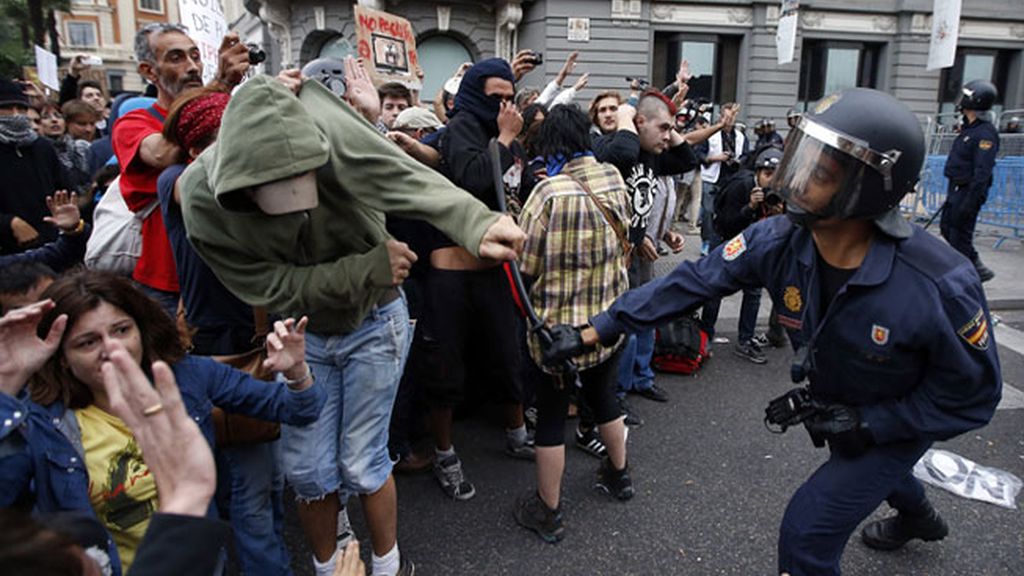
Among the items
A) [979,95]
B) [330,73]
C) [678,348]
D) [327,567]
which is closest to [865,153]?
[327,567]

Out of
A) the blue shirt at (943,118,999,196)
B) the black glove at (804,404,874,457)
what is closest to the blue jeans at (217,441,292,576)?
the black glove at (804,404,874,457)

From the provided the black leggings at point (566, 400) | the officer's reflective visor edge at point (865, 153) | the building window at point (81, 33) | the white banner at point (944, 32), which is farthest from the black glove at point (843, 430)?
the building window at point (81, 33)

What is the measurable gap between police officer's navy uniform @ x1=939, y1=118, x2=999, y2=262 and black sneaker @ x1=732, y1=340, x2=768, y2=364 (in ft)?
12.1

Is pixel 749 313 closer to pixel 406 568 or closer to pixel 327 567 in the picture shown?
pixel 406 568

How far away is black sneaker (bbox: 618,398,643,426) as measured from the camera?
416cm

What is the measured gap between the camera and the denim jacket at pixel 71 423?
1663 mm

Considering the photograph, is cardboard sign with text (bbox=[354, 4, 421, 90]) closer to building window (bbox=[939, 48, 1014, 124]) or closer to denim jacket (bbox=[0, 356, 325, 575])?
denim jacket (bbox=[0, 356, 325, 575])

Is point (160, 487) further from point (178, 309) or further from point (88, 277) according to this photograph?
point (178, 309)

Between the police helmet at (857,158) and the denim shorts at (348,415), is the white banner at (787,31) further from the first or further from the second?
the denim shorts at (348,415)

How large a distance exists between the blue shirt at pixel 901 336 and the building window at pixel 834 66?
19.7 metres

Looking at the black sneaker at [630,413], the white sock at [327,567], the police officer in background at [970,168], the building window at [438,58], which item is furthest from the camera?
the building window at [438,58]

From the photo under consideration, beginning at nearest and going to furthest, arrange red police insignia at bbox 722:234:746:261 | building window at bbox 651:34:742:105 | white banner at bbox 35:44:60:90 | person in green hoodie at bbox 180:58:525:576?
1. person in green hoodie at bbox 180:58:525:576
2. red police insignia at bbox 722:234:746:261
3. white banner at bbox 35:44:60:90
4. building window at bbox 651:34:742:105

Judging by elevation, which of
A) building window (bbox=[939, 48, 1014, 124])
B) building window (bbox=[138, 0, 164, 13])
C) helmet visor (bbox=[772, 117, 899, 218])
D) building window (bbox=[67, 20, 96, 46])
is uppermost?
building window (bbox=[138, 0, 164, 13])

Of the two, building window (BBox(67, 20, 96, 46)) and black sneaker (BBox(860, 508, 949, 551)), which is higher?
building window (BBox(67, 20, 96, 46))
